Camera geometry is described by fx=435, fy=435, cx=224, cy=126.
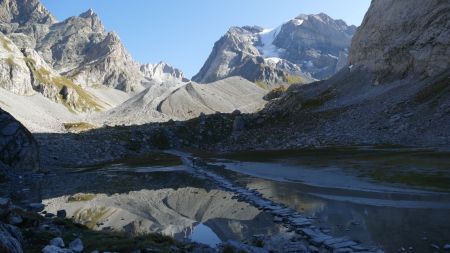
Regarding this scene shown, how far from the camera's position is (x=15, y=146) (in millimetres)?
58312

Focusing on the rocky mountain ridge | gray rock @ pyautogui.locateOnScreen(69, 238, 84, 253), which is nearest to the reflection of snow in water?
gray rock @ pyautogui.locateOnScreen(69, 238, 84, 253)

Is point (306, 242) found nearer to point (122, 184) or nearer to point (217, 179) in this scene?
point (217, 179)

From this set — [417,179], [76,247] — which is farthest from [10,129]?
[417,179]

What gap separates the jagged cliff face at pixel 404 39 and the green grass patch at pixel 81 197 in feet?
268

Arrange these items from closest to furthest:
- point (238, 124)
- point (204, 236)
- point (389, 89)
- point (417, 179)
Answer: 1. point (204, 236)
2. point (417, 179)
3. point (389, 89)
4. point (238, 124)

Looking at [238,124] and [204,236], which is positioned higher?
[238,124]

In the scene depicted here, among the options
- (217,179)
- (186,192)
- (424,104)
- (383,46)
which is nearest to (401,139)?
(424,104)

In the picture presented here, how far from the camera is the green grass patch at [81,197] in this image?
3735 centimetres

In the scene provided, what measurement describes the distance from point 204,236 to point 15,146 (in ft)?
147

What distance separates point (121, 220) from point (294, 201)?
11.7 metres

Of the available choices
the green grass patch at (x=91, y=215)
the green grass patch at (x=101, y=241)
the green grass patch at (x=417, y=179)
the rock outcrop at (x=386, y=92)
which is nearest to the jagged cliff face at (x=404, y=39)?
the rock outcrop at (x=386, y=92)

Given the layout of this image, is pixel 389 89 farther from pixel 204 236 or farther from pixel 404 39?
pixel 204 236

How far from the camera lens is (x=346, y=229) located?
21.1 m

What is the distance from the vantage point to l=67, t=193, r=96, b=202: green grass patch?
3735cm
